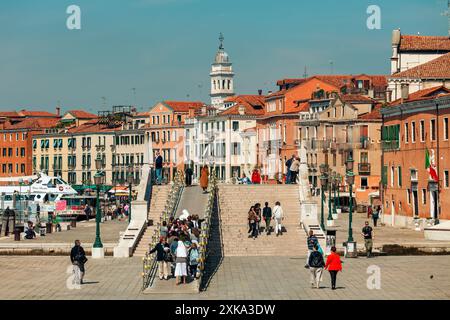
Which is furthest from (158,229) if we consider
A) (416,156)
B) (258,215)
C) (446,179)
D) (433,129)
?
(416,156)

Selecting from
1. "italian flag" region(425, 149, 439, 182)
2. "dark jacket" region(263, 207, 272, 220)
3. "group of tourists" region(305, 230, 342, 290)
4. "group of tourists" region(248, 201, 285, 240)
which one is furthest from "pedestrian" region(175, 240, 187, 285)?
"italian flag" region(425, 149, 439, 182)

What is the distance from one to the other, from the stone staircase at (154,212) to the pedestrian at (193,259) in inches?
430

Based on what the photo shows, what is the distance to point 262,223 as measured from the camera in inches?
2207

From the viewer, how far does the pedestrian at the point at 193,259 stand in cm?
4006

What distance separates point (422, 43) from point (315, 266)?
58.1m

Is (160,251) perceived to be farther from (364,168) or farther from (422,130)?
(364,168)

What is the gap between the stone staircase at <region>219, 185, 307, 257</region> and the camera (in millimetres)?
51334

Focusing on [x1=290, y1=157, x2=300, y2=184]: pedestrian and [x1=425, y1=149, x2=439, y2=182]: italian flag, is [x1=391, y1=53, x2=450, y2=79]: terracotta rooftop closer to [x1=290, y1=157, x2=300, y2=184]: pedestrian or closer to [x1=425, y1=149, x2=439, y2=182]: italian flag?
[x1=425, y1=149, x2=439, y2=182]: italian flag

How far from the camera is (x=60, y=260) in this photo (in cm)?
5066

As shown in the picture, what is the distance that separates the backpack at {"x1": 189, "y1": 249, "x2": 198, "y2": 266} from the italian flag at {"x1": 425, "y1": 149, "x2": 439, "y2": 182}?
30088mm

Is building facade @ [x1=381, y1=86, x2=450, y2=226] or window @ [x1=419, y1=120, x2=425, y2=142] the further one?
window @ [x1=419, y1=120, x2=425, y2=142]

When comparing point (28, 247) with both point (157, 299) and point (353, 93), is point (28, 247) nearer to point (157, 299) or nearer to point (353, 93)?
point (157, 299)

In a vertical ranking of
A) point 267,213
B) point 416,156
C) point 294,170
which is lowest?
point 267,213

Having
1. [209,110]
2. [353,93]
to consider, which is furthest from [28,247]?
[209,110]
